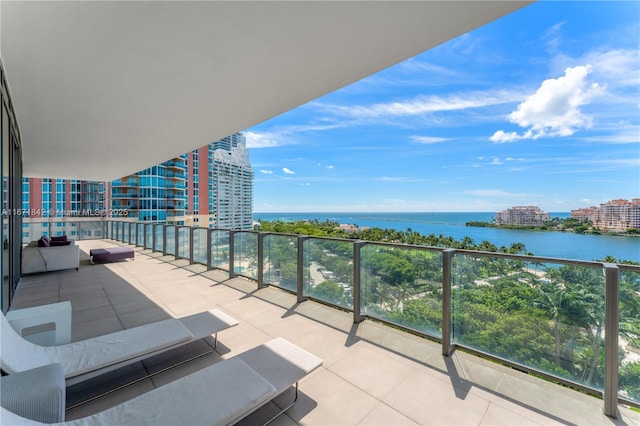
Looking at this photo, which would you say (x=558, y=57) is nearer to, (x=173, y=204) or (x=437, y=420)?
(x=437, y=420)

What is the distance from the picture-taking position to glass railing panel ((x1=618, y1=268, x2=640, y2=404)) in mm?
2270

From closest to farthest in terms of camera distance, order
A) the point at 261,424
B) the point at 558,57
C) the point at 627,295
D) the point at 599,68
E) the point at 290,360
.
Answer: the point at 261,424
the point at 627,295
the point at 290,360
the point at 599,68
the point at 558,57

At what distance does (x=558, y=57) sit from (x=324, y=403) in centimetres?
4203

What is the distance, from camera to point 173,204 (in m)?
55.8

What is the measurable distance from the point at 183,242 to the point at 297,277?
5.60 metres

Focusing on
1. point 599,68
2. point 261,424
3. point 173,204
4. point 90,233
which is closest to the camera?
point 261,424

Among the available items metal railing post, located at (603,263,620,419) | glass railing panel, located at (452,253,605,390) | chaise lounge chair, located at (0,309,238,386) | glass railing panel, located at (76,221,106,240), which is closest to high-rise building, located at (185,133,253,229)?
glass railing panel, located at (76,221,106,240)

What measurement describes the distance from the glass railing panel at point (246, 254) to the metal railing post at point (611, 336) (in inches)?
210

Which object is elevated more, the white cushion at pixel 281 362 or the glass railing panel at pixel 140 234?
the glass railing panel at pixel 140 234

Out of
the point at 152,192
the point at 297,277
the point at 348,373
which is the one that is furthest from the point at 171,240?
the point at 152,192

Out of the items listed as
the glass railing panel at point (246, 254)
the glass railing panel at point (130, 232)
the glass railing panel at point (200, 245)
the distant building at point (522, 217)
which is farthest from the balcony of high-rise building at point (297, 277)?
the distant building at point (522, 217)

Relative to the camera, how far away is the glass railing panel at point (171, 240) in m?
9.36

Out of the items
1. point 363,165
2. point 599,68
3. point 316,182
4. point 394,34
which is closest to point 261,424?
point 394,34

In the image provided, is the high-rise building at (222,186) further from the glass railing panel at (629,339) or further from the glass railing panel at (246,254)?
the glass railing panel at (629,339)
